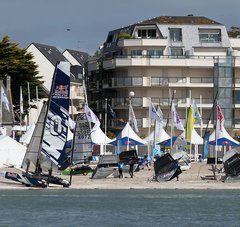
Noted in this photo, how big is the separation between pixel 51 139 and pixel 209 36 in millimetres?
59496

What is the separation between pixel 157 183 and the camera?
76.5m

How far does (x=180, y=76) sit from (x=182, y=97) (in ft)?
8.66

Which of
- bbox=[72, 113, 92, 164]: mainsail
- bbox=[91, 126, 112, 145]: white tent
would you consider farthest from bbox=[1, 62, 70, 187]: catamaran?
bbox=[91, 126, 112, 145]: white tent

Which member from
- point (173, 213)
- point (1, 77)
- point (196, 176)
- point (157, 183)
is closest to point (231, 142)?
point (196, 176)

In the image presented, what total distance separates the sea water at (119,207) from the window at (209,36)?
52851mm

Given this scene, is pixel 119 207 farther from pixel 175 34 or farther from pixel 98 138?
pixel 175 34

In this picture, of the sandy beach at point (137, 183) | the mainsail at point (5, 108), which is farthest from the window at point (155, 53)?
the sandy beach at point (137, 183)

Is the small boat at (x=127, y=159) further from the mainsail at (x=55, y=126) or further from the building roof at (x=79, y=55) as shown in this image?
the building roof at (x=79, y=55)

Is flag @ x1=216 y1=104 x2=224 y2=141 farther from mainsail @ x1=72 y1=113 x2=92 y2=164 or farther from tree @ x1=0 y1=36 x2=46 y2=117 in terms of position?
tree @ x1=0 y1=36 x2=46 y2=117

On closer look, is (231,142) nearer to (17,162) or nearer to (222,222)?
(17,162)

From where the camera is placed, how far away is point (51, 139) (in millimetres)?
68812

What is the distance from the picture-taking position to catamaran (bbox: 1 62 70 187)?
224 ft

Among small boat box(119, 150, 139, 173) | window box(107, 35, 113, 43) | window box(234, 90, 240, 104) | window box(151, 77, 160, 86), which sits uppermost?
window box(107, 35, 113, 43)

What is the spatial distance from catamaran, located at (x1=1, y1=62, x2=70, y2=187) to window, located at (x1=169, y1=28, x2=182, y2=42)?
56860 millimetres
